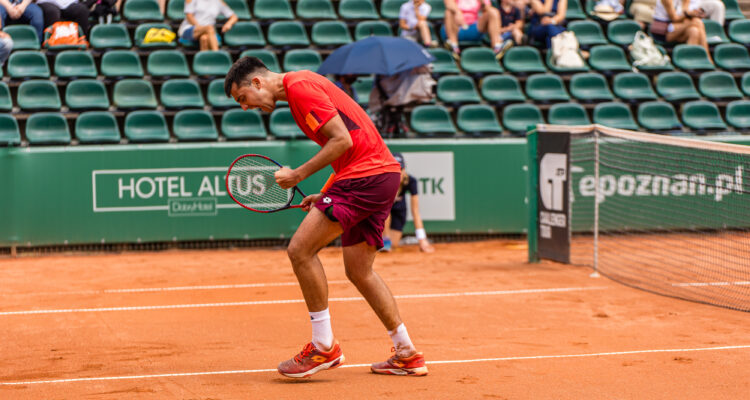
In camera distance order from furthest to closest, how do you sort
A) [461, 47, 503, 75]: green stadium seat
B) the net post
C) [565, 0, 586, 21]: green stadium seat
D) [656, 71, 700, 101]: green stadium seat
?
[565, 0, 586, 21]: green stadium seat < [656, 71, 700, 101]: green stadium seat < [461, 47, 503, 75]: green stadium seat < the net post

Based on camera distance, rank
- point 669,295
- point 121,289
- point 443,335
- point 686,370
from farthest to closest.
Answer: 1. point 121,289
2. point 669,295
3. point 443,335
4. point 686,370

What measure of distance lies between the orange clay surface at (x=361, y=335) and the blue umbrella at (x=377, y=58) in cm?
278

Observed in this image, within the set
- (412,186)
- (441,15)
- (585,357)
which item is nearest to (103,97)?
(412,186)

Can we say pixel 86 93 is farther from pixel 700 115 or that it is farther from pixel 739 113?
pixel 739 113

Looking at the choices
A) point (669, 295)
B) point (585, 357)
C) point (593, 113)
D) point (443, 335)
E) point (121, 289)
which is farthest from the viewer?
point (593, 113)

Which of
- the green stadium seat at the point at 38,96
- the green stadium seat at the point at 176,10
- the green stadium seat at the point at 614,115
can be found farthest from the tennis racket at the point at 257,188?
the green stadium seat at the point at 176,10

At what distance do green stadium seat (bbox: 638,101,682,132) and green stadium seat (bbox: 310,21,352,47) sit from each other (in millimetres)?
4770

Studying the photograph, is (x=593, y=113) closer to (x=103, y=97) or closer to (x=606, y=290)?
(x=606, y=290)

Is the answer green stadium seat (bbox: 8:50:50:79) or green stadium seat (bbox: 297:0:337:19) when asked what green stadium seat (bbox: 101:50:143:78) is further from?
green stadium seat (bbox: 297:0:337:19)

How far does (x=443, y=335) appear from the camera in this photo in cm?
637

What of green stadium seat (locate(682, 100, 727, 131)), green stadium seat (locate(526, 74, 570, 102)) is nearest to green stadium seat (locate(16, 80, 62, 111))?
green stadium seat (locate(526, 74, 570, 102))

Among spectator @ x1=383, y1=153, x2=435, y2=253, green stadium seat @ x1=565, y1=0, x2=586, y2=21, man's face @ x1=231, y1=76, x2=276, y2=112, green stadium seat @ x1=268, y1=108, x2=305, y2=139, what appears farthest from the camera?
green stadium seat @ x1=565, y1=0, x2=586, y2=21

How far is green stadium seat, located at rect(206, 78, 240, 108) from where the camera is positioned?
13.0 meters

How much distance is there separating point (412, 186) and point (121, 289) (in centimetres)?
409
